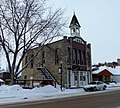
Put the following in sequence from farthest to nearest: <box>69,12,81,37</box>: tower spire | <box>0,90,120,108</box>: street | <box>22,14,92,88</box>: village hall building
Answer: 1. <box>69,12,81,37</box>: tower spire
2. <box>22,14,92,88</box>: village hall building
3. <box>0,90,120,108</box>: street

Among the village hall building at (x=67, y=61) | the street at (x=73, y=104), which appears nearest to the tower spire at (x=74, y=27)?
the village hall building at (x=67, y=61)

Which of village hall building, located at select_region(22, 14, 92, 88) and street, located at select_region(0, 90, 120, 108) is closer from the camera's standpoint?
street, located at select_region(0, 90, 120, 108)

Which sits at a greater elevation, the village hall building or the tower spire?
the tower spire

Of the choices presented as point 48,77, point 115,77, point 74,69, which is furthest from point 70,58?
point 115,77

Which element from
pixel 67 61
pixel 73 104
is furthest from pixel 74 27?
pixel 73 104

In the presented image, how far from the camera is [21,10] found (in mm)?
38094

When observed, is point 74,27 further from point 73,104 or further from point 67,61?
point 73,104

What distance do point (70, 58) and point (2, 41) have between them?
16.0 meters

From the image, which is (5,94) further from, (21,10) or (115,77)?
(115,77)

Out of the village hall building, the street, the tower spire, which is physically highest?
the tower spire

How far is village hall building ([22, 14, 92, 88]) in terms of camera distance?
4872 centimetres

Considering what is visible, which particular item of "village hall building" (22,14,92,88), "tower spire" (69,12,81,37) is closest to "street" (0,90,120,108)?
"village hall building" (22,14,92,88)

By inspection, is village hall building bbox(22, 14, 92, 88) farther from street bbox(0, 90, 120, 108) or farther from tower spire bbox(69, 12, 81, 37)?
street bbox(0, 90, 120, 108)

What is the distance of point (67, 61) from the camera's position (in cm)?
4900
